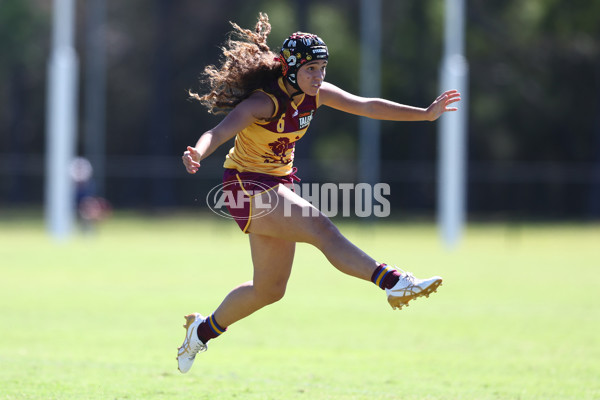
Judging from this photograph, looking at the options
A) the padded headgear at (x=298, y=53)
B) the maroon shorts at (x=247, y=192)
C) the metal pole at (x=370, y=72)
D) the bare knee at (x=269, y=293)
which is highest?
the metal pole at (x=370, y=72)

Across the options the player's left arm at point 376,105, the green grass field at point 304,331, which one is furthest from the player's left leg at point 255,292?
the player's left arm at point 376,105

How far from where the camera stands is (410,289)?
20.0 ft

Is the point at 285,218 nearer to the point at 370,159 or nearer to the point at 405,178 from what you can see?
the point at 370,159

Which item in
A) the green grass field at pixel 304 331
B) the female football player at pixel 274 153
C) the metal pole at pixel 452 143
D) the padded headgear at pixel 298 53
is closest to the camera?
the female football player at pixel 274 153

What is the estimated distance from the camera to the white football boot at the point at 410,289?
6.08 meters

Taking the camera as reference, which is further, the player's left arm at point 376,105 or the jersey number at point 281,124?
the player's left arm at point 376,105

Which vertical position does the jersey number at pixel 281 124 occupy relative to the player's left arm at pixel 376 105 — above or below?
below

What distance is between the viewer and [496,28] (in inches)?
1699

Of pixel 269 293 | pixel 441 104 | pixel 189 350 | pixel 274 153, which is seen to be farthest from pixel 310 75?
pixel 189 350

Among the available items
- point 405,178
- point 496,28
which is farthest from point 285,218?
point 496,28

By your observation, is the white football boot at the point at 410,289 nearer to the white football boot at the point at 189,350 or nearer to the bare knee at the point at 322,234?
the bare knee at the point at 322,234

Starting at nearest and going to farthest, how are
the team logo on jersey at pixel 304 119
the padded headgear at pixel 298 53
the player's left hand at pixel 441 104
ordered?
the padded headgear at pixel 298 53 → the team logo on jersey at pixel 304 119 → the player's left hand at pixel 441 104

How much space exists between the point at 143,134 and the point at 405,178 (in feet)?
58.6

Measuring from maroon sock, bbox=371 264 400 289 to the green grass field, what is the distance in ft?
3.70
